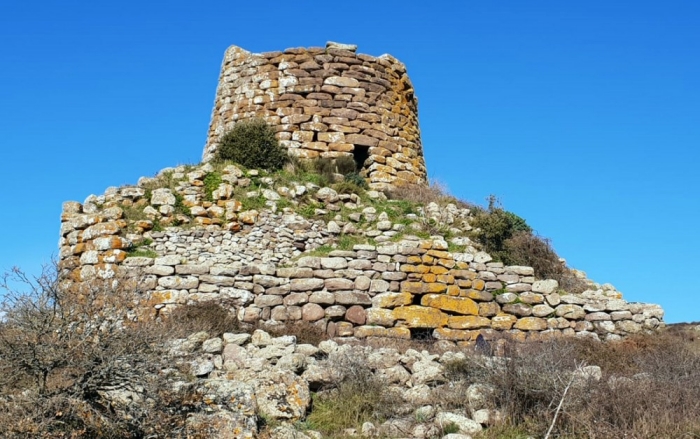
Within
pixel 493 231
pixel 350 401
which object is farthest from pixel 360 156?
pixel 350 401

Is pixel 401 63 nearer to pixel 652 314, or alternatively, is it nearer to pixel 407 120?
pixel 407 120

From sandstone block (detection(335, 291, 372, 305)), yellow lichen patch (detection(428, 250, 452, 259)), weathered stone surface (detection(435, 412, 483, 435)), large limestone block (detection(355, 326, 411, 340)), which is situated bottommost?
weathered stone surface (detection(435, 412, 483, 435))

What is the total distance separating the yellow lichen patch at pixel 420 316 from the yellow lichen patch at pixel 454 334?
0.12 meters

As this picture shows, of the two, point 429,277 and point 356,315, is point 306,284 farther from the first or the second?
point 429,277

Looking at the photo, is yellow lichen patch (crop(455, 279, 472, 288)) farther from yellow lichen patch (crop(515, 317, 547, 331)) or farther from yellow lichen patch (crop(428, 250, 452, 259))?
yellow lichen patch (crop(515, 317, 547, 331))

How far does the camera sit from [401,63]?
17438 mm

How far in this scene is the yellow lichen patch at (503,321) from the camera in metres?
12.2

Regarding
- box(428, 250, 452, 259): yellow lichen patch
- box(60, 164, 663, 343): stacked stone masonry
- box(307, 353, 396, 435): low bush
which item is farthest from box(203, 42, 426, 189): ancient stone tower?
box(307, 353, 396, 435): low bush

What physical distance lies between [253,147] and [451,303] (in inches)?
206

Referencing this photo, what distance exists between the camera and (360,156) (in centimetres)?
1620

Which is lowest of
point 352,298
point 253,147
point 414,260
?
point 352,298

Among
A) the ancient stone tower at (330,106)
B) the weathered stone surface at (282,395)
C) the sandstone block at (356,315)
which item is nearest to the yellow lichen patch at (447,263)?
the sandstone block at (356,315)

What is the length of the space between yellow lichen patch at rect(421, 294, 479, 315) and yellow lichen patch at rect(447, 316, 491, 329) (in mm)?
104

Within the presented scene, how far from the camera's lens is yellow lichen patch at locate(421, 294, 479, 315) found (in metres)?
12.1
